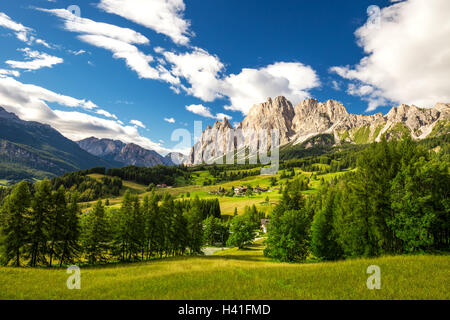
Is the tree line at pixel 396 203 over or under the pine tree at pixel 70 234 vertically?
over

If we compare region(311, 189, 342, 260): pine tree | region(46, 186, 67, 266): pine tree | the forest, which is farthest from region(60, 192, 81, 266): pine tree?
region(311, 189, 342, 260): pine tree

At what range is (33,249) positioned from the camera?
2917cm

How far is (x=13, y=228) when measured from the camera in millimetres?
28188

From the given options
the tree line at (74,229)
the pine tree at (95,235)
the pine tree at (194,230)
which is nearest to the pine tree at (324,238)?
the pine tree at (194,230)

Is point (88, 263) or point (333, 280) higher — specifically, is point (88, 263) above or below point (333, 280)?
below

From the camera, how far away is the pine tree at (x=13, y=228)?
1096 inches

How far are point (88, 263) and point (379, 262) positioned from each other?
38168 mm

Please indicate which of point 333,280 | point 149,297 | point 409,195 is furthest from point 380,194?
point 149,297

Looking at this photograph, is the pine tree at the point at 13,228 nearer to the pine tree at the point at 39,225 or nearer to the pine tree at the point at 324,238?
the pine tree at the point at 39,225

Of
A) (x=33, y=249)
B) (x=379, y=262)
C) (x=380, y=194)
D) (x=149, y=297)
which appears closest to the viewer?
(x=149, y=297)

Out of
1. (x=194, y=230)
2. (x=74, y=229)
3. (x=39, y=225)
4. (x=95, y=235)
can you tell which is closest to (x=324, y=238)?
(x=194, y=230)

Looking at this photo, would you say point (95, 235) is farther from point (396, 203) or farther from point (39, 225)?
point (396, 203)

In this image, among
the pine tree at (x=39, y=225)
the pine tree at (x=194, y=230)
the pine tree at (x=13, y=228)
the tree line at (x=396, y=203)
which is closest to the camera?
the tree line at (x=396, y=203)
